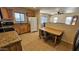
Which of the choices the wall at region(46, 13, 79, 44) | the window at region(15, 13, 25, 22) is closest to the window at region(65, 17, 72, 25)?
the wall at region(46, 13, 79, 44)

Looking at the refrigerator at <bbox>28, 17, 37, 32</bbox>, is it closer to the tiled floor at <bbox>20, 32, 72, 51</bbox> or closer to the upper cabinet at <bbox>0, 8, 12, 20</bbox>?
the tiled floor at <bbox>20, 32, 72, 51</bbox>

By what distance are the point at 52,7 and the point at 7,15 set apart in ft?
1.62

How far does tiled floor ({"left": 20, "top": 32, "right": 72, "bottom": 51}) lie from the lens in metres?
0.76

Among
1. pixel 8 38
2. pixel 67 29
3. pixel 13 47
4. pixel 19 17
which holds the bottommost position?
pixel 13 47

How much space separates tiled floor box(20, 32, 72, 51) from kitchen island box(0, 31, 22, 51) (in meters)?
0.06

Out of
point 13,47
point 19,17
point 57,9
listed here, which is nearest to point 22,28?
point 19,17

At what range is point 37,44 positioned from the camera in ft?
2.59

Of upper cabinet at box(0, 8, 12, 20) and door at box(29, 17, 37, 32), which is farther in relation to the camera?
door at box(29, 17, 37, 32)

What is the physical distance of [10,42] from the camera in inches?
28.3

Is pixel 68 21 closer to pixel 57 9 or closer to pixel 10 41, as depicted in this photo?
pixel 57 9

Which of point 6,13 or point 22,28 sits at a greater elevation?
point 6,13

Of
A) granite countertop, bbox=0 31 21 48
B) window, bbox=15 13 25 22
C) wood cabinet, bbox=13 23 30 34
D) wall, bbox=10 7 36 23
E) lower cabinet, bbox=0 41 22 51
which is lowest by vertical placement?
lower cabinet, bbox=0 41 22 51

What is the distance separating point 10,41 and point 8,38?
0.05m
